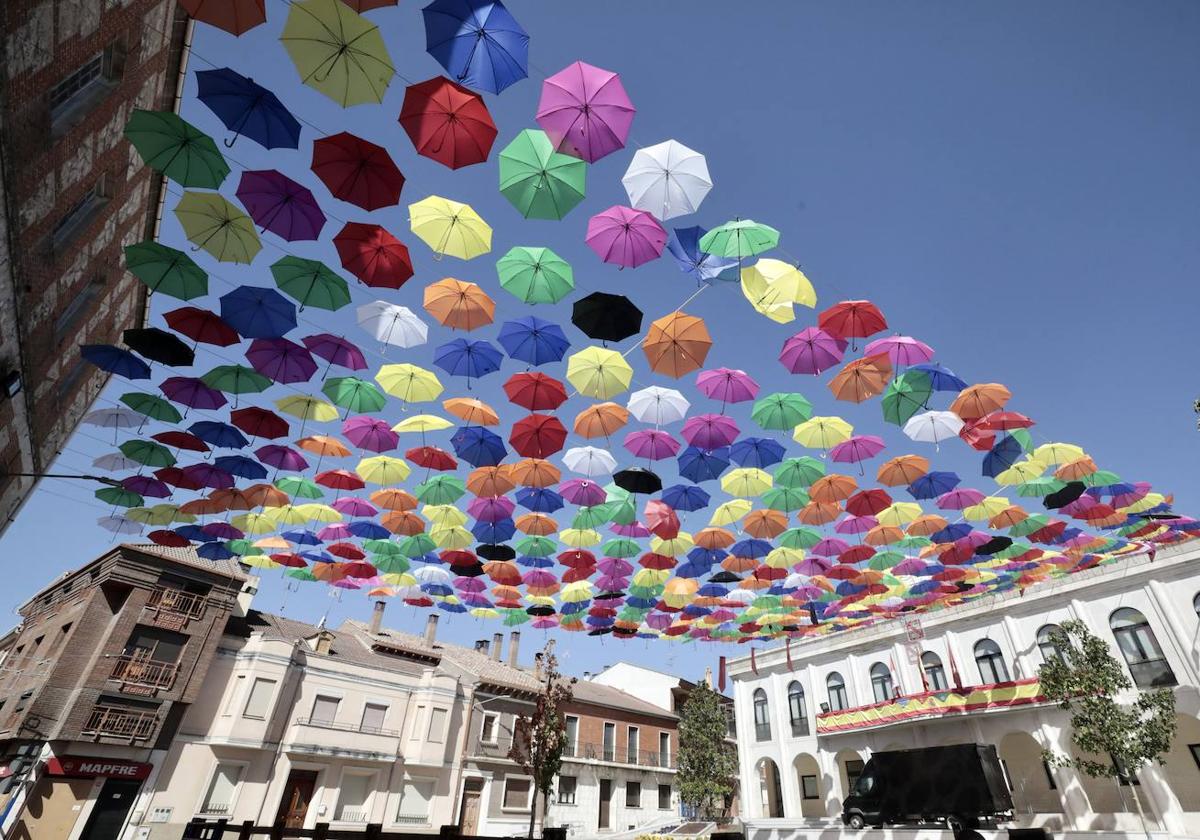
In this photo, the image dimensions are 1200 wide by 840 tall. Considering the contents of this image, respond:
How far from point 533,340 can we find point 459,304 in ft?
5.32

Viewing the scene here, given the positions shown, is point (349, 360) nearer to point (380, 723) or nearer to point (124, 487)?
point (124, 487)

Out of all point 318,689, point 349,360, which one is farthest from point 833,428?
point 318,689

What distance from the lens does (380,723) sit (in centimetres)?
2989

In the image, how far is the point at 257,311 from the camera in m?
10.3

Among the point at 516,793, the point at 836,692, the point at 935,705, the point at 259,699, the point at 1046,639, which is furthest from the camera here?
the point at 516,793

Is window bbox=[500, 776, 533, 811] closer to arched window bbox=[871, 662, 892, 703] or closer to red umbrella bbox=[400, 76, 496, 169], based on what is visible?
arched window bbox=[871, 662, 892, 703]

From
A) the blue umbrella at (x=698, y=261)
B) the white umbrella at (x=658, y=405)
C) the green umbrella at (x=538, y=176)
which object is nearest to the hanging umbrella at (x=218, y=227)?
the green umbrella at (x=538, y=176)

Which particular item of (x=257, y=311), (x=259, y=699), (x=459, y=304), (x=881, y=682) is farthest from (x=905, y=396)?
(x=259, y=699)

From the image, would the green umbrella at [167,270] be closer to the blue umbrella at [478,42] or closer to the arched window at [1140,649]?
the blue umbrella at [478,42]

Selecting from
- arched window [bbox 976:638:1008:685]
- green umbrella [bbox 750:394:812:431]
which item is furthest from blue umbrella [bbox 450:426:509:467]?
arched window [bbox 976:638:1008:685]

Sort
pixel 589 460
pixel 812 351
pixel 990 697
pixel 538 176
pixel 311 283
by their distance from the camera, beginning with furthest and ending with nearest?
1. pixel 990 697
2. pixel 589 460
3. pixel 812 351
4. pixel 311 283
5. pixel 538 176

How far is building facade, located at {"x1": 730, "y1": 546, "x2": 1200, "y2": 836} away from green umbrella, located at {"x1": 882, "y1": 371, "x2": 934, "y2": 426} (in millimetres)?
16541

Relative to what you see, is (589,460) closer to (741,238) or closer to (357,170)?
(741,238)

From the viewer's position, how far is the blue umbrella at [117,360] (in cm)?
1145
